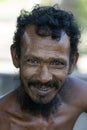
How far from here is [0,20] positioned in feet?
14.2

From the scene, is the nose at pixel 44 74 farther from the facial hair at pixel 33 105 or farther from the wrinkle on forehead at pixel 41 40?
the facial hair at pixel 33 105

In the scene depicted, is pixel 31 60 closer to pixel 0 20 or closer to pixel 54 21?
pixel 54 21

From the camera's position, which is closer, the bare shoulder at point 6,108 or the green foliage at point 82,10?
the bare shoulder at point 6,108

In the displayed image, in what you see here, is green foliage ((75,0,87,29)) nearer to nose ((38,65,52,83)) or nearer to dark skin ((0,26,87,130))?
dark skin ((0,26,87,130))

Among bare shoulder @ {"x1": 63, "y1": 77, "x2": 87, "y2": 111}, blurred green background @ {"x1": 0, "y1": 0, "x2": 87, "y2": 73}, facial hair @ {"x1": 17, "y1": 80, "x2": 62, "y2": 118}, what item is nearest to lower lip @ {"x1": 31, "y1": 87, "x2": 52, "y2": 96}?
facial hair @ {"x1": 17, "y1": 80, "x2": 62, "y2": 118}

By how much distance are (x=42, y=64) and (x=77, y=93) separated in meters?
0.48

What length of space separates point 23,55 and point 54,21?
23 centimetres

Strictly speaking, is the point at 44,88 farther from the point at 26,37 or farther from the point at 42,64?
the point at 26,37

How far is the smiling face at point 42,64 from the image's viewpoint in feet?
8.61

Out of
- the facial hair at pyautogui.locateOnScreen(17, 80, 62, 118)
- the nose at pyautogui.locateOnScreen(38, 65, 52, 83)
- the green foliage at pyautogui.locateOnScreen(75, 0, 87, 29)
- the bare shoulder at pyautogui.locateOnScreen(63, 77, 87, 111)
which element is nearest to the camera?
the nose at pyautogui.locateOnScreen(38, 65, 52, 83)

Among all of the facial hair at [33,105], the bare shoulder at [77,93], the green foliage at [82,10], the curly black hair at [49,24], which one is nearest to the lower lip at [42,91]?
the facial hair at [33,105]

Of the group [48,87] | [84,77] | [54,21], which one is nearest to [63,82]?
[48,87]

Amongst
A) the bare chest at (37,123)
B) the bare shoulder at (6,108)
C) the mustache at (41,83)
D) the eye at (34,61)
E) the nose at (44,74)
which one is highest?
the eye at (34,61)

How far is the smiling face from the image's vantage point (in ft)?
8.61
